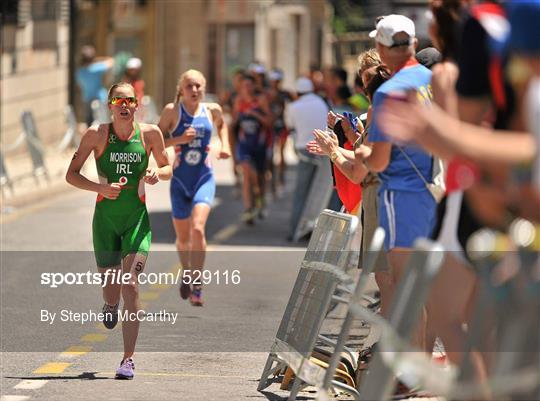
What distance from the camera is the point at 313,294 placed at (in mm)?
8508

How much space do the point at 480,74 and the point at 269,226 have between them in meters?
14.5

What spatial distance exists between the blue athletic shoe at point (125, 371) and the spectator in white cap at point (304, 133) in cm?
855

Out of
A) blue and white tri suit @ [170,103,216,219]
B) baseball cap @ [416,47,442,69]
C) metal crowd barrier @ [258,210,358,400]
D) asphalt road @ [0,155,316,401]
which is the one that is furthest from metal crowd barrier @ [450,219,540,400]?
blue and white tri suit @ [170,103,216,219]

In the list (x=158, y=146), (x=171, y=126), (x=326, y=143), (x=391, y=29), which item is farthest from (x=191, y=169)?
(x=391, y=29)

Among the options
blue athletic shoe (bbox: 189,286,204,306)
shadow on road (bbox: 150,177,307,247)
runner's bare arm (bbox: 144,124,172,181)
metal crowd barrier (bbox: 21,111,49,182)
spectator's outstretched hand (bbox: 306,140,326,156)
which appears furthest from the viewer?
metal crowd barrier (bbox: 21,111,49,182)

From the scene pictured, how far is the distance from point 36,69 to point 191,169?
19995 millimetres

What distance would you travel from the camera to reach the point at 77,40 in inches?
1492

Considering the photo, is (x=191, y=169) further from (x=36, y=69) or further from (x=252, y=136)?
(x=36, y=69)

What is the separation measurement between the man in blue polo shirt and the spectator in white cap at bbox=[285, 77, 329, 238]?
9.87 meters

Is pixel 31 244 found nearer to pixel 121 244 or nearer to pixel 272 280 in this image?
pixel 272 280

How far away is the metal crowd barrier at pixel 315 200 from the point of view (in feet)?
57.8

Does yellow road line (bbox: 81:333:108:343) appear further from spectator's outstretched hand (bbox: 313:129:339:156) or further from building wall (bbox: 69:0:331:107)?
building wall (bbox: 69:0:331:107)

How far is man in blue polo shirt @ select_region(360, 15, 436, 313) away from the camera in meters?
7.66

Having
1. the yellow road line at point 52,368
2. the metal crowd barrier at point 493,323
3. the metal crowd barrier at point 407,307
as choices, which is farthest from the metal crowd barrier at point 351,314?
the yellow road line at point 52,368
